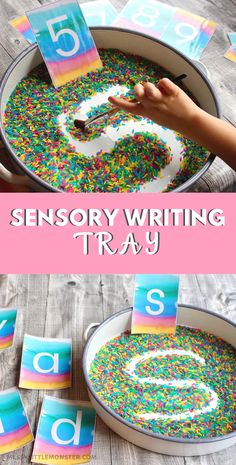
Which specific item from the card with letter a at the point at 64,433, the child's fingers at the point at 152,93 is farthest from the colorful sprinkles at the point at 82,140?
the card with letter a at the point at 64,433

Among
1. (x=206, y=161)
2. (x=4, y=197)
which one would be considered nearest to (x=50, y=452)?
(x=4, y=197)

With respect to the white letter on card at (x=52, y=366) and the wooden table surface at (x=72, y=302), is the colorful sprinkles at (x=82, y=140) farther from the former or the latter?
the white letter on card at (x=52, y=366)

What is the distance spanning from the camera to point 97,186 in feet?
4.13

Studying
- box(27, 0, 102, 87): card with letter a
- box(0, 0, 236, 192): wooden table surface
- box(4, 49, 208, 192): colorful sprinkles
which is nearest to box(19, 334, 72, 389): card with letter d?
box(4, 49, 208, 192): colorful sprinkles

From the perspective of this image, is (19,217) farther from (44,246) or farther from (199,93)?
(199,93)

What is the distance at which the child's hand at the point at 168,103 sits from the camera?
122 cm

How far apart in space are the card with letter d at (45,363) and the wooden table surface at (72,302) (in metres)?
0.01

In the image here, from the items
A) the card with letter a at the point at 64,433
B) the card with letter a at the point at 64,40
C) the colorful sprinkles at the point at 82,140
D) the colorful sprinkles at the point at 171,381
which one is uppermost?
the card with letter a at the point at 64,40

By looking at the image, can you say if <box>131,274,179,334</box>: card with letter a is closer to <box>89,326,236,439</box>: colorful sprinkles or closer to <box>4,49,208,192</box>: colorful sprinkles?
<box>89,326,236,439</box>: colorful sprinkles

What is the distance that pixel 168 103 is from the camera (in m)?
1.23

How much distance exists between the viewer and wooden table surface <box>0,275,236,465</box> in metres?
1.20

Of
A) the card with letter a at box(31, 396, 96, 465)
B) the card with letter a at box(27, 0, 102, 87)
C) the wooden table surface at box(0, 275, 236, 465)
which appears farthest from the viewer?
the card with letter a at box(27, 0, 102, 87)

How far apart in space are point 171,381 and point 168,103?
1.67 ft

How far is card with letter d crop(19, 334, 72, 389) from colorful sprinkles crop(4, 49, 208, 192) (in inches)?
11.5
